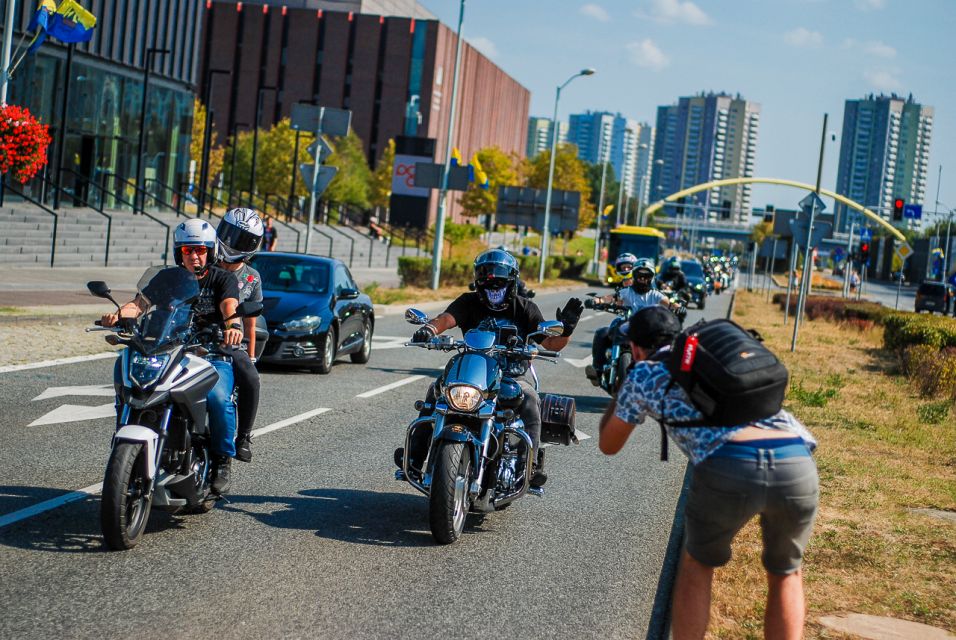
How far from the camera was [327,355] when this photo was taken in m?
15.3

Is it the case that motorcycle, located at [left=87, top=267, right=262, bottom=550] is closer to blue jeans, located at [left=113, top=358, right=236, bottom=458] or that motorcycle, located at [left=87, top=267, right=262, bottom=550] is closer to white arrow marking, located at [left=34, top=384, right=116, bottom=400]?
blue jeans, located at [left=113, top=358, right=236, bottom=458]

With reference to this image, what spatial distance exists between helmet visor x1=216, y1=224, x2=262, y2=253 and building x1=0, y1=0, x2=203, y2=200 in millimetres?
31183

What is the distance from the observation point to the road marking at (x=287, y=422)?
10367mm

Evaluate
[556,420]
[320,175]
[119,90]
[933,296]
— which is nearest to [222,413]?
[556,420]

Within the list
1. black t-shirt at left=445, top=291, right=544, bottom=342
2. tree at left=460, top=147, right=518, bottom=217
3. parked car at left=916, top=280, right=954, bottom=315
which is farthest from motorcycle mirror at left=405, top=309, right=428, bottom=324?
tree at left=460, top=147, right=518, bottom=217

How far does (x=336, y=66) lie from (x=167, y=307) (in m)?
103

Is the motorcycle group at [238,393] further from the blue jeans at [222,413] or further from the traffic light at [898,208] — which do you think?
the traffic light at [898,208]

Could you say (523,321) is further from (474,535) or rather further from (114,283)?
(114,283)

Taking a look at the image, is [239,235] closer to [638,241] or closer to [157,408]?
[157,408]

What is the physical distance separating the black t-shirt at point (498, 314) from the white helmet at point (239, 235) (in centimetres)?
118

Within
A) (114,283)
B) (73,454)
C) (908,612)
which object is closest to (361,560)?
(908,612)

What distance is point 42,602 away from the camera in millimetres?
5230

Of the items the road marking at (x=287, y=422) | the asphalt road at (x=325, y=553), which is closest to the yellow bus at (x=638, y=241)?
the road marking at (x=287, y=422)

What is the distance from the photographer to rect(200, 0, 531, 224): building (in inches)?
4129
